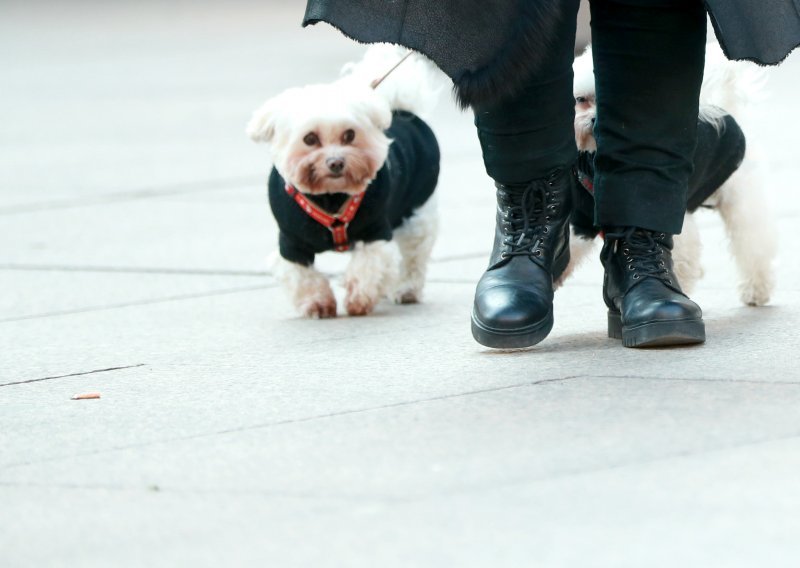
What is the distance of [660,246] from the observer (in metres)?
3.49

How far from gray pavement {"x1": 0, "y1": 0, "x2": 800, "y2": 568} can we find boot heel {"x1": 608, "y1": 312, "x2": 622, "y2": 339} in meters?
0.07

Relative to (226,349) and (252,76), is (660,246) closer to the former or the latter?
(226,349)

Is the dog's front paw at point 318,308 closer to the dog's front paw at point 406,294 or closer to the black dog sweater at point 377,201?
the black dog sweater at point 377,201

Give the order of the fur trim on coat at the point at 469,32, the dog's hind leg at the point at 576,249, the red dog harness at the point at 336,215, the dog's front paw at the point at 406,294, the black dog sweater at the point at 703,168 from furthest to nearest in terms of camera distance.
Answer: the dog's front paw at the point at 406,294, the red dog harness at the point at 336,215, the dog's hind leg at the point at 576,249, the black dog sweater at the point at 703,168, the fur trim on coat at the point at 469,32

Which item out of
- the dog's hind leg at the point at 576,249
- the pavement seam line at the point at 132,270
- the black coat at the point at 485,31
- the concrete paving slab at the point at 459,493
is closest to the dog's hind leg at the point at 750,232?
the dog's hind leg at the point at 576,249

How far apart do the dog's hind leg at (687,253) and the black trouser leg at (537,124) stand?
0.58 meters

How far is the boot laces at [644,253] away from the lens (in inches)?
136

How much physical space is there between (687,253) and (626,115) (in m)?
0.68

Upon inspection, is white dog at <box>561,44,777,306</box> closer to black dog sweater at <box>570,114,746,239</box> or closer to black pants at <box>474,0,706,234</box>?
black dog sweater at <box>570,114,746,239</box>

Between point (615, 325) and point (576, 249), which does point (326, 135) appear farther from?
point (615, 325)

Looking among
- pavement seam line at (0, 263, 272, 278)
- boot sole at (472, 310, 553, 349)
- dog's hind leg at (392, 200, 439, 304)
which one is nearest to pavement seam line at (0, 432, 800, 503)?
boot sole at (472, 310, 553, 349)

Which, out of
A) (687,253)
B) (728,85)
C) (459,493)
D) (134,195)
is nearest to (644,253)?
(687,253)

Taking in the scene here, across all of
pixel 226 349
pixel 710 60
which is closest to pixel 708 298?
pixel 710 60

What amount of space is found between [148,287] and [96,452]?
7.19ft
